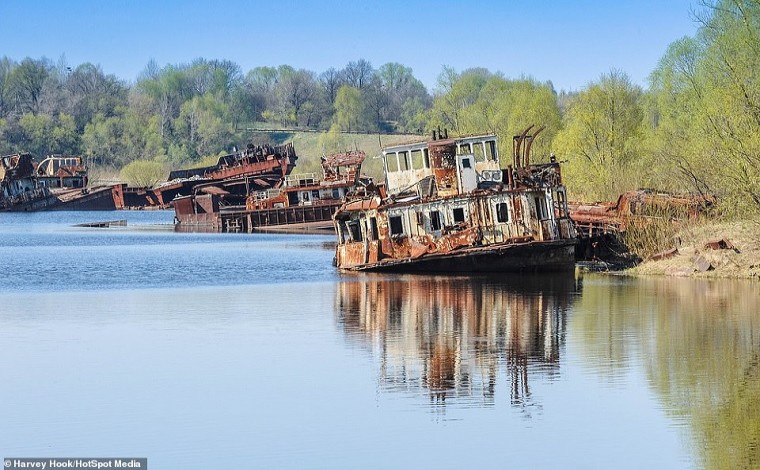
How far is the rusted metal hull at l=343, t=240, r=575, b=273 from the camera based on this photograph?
1668 inches

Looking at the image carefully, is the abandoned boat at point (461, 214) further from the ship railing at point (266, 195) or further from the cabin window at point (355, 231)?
the ship railing at point (266, 195)

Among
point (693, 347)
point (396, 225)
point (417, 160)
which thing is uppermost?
point (417, 160)

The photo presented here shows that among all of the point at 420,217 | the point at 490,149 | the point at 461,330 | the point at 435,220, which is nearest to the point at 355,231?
the point at 420,217

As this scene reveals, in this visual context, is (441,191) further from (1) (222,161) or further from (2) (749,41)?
(1) (222,161)

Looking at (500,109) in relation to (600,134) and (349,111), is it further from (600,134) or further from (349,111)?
(349,111)

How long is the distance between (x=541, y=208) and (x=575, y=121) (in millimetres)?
30625

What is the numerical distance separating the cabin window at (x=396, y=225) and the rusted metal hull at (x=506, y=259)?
1091 mm

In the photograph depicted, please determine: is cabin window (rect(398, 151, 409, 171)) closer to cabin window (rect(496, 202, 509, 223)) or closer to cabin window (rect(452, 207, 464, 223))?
cabin window (rect(452, 207, 464, 223))

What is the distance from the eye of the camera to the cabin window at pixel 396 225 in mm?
44188

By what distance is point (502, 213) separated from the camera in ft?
139

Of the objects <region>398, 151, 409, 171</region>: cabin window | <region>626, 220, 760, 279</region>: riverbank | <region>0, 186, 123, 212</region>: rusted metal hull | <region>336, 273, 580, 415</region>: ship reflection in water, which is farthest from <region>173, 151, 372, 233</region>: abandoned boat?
<region>0, 186, 123, 212</region>: rusted metal hull

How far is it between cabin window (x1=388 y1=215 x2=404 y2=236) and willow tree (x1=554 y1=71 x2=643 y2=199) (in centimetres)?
2452

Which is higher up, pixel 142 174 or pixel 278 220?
pixel 142 174

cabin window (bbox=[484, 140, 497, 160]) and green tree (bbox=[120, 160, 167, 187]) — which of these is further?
green tree (bbox=[120, 160, 167, 187])
